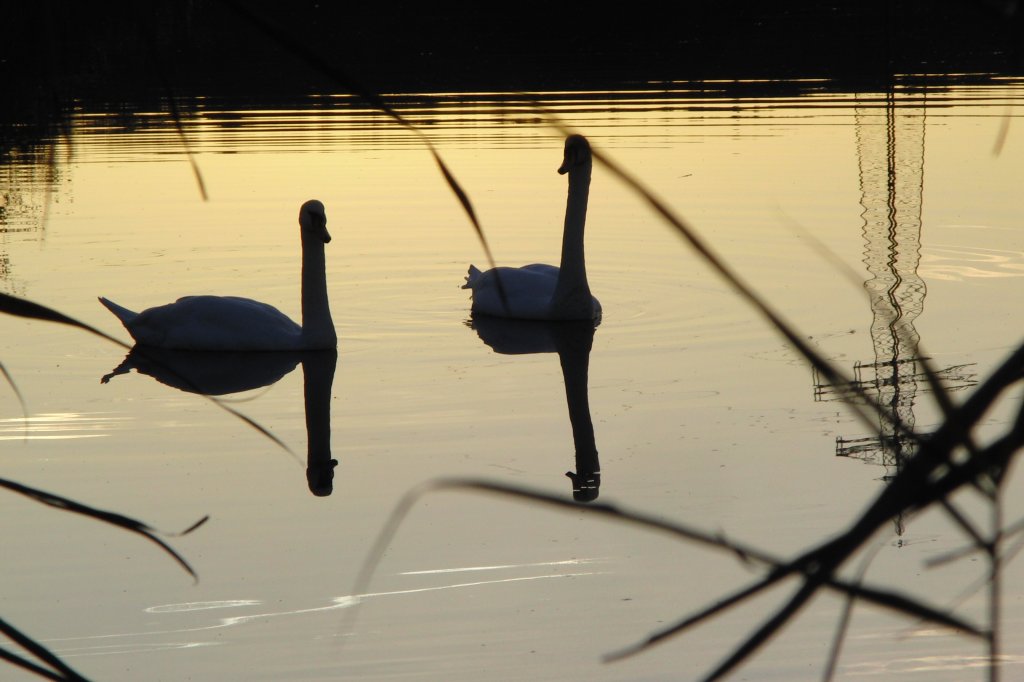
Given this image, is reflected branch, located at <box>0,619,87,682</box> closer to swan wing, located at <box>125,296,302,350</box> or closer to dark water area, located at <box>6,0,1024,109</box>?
swan wing, located at <box>125,296,302,350</box>

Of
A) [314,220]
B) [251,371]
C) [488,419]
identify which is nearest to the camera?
[488,419]

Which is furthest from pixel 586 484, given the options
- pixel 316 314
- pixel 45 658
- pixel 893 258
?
pixel 893 258

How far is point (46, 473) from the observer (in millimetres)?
6758

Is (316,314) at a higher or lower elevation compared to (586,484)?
higher

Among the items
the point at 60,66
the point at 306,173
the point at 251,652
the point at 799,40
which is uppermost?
the point at 799,40

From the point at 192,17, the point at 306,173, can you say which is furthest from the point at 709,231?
the point at 192,17

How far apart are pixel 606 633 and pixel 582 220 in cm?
636

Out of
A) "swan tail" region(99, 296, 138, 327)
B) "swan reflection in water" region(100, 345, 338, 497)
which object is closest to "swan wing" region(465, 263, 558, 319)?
"swan reflection in water" region(100, 345, 338, 497)

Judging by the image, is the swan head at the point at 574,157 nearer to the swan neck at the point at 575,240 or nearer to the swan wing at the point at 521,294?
the swan neck at the point at 575,240

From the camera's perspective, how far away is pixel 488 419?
7.63m

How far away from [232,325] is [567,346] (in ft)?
6.55

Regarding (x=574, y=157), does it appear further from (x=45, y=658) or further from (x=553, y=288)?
(x=45, y=658)

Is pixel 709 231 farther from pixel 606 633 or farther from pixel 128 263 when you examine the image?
pixel 606 633

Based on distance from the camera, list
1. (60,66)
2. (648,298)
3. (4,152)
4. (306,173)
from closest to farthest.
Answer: (60,66), (648,298), (306,173), (4,152)
